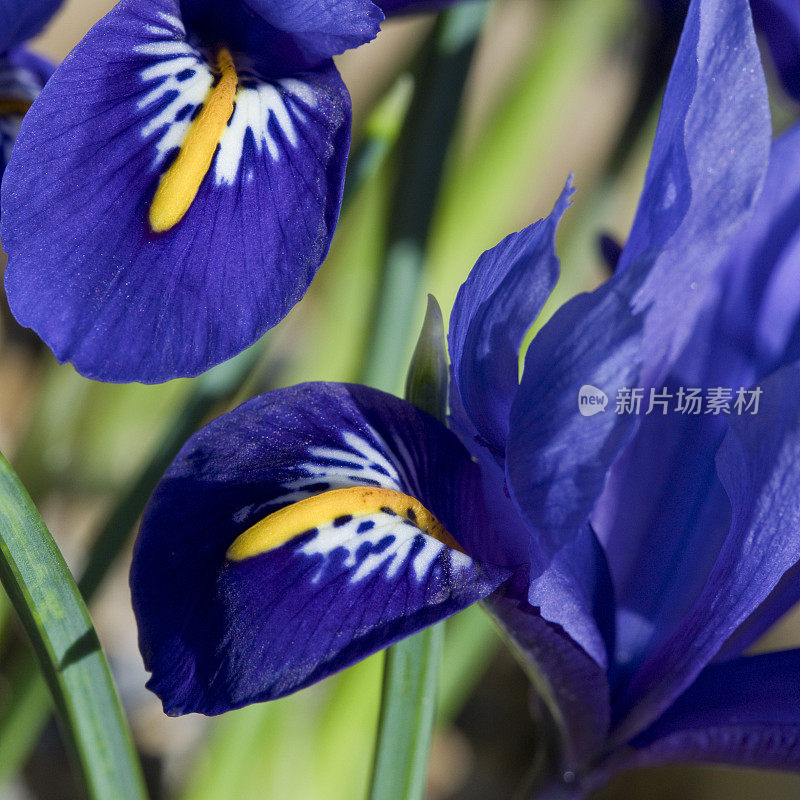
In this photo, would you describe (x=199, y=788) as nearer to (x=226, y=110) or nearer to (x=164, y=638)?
(x=164, y=638)

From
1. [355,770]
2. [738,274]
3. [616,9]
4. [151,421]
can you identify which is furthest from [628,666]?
[616,9]

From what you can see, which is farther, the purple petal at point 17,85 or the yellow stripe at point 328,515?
the purple petal at point 17,85

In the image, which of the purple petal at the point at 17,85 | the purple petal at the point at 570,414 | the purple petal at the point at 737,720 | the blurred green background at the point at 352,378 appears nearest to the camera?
the purple petal at the point at 570,414

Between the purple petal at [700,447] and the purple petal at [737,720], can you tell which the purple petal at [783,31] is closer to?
the purple petal at [700,447]

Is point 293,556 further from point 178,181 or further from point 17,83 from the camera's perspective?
point 17,83

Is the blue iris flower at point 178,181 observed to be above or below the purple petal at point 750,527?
above

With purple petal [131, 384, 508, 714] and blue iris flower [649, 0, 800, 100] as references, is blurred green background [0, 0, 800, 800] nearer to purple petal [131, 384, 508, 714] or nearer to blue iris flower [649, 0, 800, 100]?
blue iris flower [649, 0, 800, 100]

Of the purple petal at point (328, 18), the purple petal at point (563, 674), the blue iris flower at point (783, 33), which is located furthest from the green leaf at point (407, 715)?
the blue iris flower at point (783, 33)

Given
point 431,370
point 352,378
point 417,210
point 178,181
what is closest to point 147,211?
point 178,181

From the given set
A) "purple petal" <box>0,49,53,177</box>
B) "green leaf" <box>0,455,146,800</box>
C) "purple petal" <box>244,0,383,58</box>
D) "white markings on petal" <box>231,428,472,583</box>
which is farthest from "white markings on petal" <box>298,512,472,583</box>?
"purple petal" <box>0,49,53,177</box>
